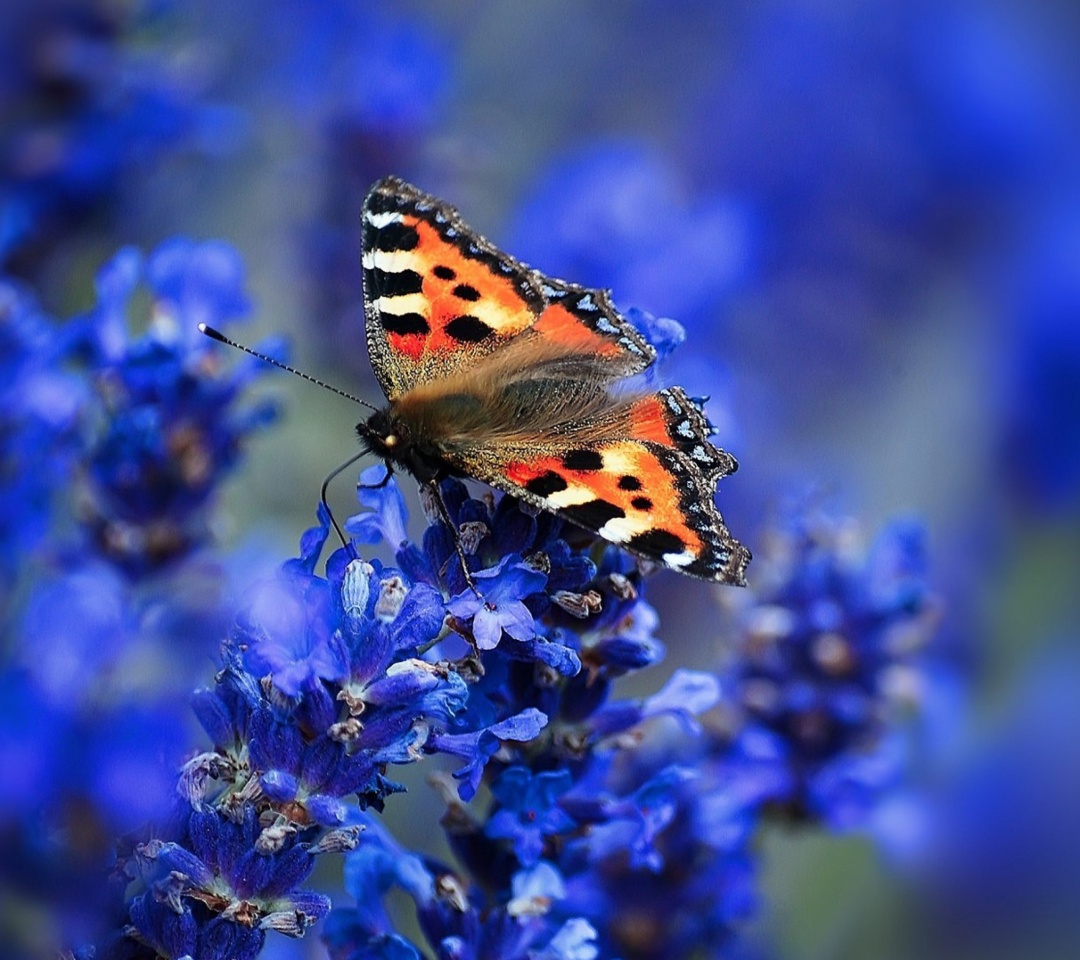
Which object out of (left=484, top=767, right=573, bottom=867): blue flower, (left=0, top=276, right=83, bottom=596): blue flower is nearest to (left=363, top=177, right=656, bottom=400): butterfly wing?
(left=0, top=276, right=83, bottom=596): blue flower

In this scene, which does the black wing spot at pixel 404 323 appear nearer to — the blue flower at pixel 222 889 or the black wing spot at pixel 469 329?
the black wing spot at pixel 469 329

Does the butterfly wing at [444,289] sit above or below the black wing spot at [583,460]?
above

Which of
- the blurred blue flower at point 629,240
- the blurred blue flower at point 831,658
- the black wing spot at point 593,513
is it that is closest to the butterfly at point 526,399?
the black wing spot at point 593,513

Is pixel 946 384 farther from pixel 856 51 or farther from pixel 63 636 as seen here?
pixel 63 636

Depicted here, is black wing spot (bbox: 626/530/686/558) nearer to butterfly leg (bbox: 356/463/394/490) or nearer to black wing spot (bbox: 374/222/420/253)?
butterfly leg (bbox: 356/463/394/490)

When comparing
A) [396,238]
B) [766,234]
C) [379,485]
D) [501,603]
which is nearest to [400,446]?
[379,485]

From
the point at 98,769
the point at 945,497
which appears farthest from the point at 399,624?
the point at 945,497

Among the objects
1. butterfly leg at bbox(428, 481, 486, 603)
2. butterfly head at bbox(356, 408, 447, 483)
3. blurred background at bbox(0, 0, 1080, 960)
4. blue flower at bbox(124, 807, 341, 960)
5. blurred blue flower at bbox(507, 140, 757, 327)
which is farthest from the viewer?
blurred blue flower at bbox(507, 140, 757, 327)
